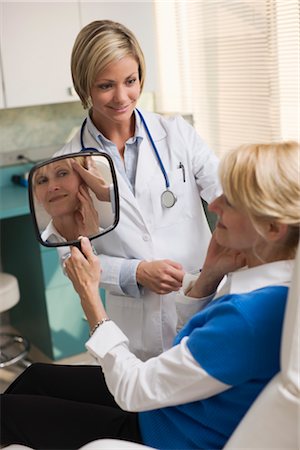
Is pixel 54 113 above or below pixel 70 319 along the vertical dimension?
above

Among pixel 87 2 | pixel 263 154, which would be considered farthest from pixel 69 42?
pixel 263 154

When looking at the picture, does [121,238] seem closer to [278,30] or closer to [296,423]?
[296,423]

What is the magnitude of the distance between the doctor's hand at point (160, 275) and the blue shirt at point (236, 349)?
39 centimetres

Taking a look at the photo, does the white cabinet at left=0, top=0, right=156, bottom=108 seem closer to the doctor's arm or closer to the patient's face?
the doctor's arm

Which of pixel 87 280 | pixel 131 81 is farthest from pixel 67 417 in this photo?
pixel 131 81

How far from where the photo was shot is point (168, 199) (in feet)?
5.80

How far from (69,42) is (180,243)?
1.74m

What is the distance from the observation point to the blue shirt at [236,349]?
1.06 m

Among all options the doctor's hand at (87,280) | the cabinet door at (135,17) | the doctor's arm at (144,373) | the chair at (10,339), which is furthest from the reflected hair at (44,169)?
the cabinet door at (135,17)

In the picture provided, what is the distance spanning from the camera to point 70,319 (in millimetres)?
3100

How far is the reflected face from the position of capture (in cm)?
146

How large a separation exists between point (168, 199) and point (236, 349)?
758 millimetres

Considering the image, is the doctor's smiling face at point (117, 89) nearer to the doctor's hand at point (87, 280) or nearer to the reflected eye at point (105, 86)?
the reflected eye at point (105, 86)

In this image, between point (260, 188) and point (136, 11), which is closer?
point (260, 188)
